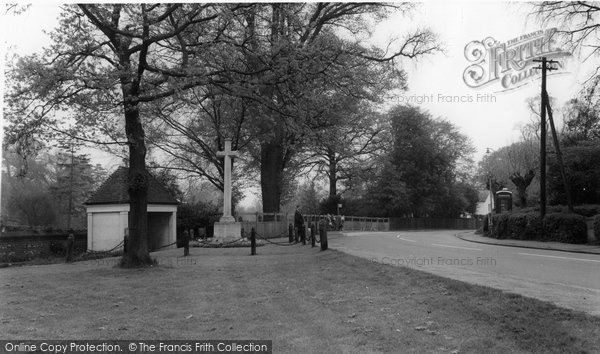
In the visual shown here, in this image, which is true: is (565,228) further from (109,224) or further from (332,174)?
(332,174)

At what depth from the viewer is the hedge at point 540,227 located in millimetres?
25391

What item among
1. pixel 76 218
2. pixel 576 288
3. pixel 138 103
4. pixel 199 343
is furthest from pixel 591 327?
pixel 76 218

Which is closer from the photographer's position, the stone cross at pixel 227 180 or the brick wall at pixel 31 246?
the stone cross at pixel 227 180

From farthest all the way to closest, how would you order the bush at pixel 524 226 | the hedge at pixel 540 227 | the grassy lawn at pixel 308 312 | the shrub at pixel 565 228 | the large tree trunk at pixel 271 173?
the large tree trunk at pixel 271 173
the bush at pixel 524 226
the hedge at pixel 540 227
the shrub at pixel 565 228
the grassy lawn at pixel 308 312

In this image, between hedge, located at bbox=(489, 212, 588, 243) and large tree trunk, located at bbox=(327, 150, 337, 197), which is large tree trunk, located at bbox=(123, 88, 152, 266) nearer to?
hedge, located at bbox=(489, 212, 588, 243)

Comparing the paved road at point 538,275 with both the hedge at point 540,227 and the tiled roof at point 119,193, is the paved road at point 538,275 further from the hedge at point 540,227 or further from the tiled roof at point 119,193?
the tiled roof at point 119,193

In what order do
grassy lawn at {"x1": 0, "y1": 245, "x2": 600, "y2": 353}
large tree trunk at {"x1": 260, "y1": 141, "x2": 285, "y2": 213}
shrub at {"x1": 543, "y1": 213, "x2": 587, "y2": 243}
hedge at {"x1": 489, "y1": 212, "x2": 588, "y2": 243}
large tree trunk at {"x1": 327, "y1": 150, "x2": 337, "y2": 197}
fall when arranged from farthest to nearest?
large tree trunk at {"x1": 327, "y1": 150, "x2": 337, "y2": 197}, large tree trunk at {"x1": 260, "y1": 141, "x2": 285, "y2": 213}, hedge at {"x1": 489, "y1": 212, "x2": 588, "y2": 243}, shrub at {"x1": 543, "y1": 213, "x2": 587, "y2": 243}, grassy lawn at {"x1": 0, "y1": 245, "x2": 600, "y2": 353}

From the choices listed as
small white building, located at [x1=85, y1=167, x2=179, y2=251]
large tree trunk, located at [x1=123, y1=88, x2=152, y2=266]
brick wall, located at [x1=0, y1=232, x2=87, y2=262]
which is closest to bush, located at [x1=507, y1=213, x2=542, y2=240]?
small white building, located at [x1=85, y1=167, x2=179, y2=251]

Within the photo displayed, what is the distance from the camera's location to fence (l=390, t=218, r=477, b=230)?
2527 inches

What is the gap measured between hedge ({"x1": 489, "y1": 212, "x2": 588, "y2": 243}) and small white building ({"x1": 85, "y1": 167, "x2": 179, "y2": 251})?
761 inches

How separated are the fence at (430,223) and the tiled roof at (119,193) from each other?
117 feet

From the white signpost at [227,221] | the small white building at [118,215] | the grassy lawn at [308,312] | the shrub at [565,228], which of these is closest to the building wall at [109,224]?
the small white building at [118,215]

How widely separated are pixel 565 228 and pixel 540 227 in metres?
2.20

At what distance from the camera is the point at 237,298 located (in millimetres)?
10336
